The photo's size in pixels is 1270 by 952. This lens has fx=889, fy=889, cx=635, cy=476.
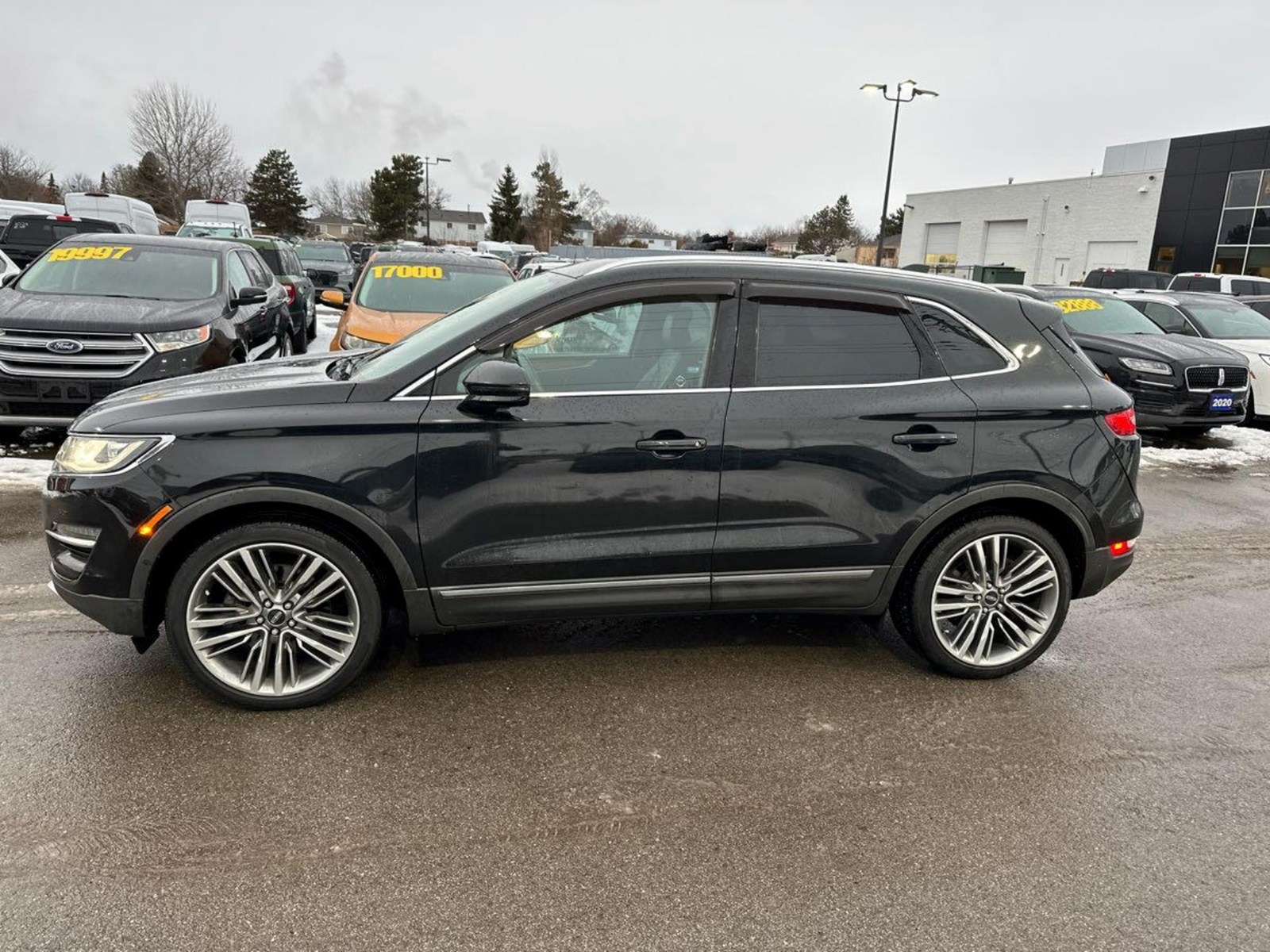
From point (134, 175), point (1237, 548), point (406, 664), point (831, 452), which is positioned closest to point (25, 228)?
point (406, 664)

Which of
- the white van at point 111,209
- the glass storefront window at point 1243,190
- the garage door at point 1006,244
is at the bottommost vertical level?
the white van at point 111,209

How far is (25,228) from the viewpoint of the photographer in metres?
16.2

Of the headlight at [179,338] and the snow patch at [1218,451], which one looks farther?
the snow patch at [1218,451]

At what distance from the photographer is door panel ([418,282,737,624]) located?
3377 millimetres

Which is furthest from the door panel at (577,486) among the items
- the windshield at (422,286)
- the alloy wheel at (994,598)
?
the windshield at (422,286)

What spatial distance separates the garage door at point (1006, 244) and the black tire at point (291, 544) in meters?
50.9

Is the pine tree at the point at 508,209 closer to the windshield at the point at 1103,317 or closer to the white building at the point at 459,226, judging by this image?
the white building at the point at 459,226

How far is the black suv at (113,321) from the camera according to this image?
267 inches

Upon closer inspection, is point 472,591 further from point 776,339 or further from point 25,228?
point 25,228

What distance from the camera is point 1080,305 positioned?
11680mm

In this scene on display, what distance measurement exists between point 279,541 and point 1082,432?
332 cm

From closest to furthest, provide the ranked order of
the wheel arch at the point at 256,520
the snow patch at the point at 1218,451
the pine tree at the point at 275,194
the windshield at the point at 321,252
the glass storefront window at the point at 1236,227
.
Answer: the wheel arch at the point at 256,520 < the snow patch at the point at 1218,451 < the windshield at the point at 321,252 < the glass storefront window at the point at 1236,227 < the pine tree at the point at 275,194

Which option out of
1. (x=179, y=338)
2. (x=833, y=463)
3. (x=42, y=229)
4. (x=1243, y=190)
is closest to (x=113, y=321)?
(x=179, y=338)

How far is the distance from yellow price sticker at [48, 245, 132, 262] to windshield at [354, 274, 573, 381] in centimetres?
563
